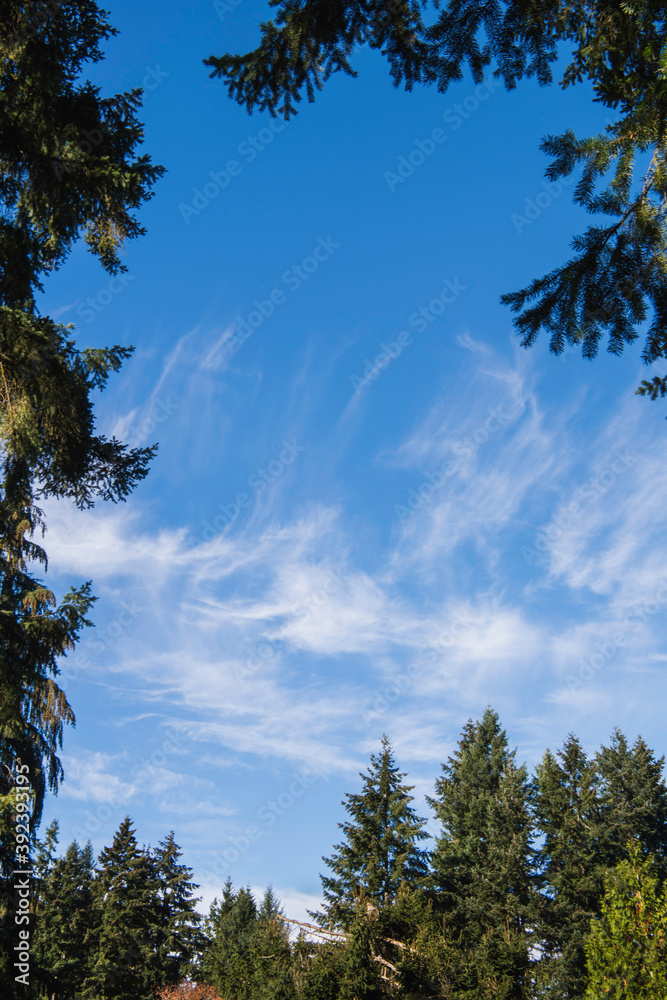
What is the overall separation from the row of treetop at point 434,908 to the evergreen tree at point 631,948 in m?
A: 0.04

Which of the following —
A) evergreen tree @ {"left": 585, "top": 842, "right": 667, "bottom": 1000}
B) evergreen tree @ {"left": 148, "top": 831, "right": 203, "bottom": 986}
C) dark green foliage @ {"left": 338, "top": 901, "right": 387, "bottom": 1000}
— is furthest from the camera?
evergreen tree @ {"left": 148, "top": 831, "right": 203, "bottom": 986}

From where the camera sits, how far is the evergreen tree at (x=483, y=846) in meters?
30.8

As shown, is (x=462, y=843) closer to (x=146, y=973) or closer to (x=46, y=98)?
(x=146, y=973)

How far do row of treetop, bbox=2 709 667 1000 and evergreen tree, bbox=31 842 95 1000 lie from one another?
117mm

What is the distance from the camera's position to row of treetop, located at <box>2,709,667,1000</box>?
51.3 feet

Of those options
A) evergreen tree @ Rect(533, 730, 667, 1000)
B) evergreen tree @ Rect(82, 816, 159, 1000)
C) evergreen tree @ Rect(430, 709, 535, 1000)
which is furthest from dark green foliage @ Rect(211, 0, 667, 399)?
evergreen tree @ Rect(82, 816, 159, 1000)

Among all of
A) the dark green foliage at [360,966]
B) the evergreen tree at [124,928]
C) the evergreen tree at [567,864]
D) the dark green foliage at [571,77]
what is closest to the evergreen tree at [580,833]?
the evergreen tree at [567,864]

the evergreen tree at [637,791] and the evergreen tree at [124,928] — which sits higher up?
the evergreen tree at [637,791]

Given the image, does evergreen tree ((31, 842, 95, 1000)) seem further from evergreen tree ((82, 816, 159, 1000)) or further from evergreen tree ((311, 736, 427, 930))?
evergreen tree ((311, 736, 427, 930))

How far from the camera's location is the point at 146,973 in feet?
118

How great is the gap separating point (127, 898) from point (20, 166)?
40287mm

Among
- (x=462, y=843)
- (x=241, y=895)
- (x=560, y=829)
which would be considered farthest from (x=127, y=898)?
(x=560, y=829)

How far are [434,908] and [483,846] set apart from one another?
15.9ft

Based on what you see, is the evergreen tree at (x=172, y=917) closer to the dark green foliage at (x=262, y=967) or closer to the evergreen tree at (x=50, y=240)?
the dark green foliage at (x=262, y=967)
